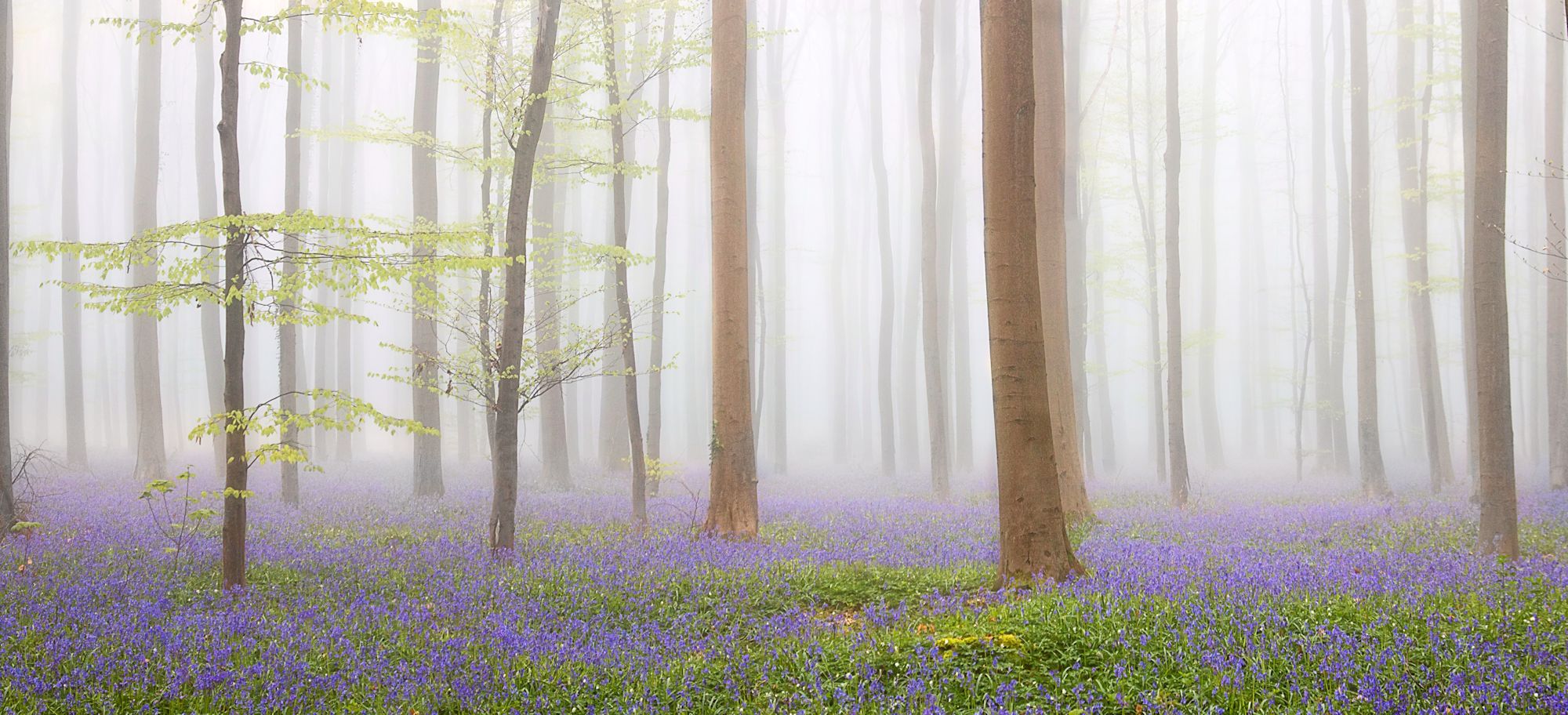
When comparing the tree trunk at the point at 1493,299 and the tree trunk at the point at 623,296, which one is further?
the tree trunk at the point at 623,296

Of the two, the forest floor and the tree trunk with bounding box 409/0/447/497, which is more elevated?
the tree trunk with bounding box 409/0/447/497

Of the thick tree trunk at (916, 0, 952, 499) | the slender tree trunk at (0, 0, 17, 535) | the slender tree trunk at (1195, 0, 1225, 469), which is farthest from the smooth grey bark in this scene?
the slender tree trunk at (1195, 0, 1225, 469)

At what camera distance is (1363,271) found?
19.8 metres

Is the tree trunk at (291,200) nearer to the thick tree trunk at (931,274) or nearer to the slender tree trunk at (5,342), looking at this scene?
the slender tree trunk at (5,342)

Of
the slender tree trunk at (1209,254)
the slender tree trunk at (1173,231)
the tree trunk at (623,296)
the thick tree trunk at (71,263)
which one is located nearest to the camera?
the tree trunk at (623,296)

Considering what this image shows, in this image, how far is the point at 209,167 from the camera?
24141mm

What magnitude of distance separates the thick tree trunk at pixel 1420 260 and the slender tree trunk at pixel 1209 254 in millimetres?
7670

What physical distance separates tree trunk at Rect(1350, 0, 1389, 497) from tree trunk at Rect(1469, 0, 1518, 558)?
9.89 m

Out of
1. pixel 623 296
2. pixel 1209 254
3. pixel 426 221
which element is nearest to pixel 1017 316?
pixel 623 296

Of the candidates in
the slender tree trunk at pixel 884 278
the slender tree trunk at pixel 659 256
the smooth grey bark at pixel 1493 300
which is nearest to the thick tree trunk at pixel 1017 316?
the smooth grey bark at pixel 1493 300

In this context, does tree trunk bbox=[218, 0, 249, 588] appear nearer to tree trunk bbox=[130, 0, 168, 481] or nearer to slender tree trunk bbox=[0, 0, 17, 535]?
slender tree trunk bbox=[0, 0, 17, 535]

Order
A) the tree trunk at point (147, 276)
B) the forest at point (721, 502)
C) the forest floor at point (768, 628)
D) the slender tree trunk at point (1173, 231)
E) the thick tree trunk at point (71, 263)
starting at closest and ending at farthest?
the forest floor at point (768, 628), the forest at point (721, 502), the slender tree trunk at point (1173, 231), the tree trunk at point (147, 276), the thick tree trunk at point (71, 263)

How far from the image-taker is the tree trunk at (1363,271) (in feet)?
62.7

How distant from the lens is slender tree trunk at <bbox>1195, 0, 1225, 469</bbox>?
3647 centimetres
